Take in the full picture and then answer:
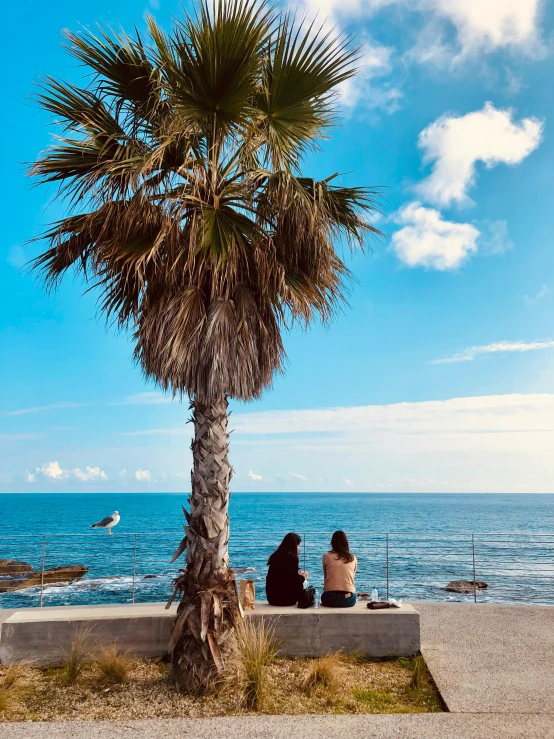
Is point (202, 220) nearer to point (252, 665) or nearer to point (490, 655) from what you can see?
point (252, 665)

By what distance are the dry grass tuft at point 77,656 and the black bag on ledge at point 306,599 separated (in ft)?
8.50

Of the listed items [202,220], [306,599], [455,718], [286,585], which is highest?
[202,220]

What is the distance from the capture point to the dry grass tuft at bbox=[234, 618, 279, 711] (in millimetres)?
5840

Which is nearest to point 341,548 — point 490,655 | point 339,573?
point 339,573

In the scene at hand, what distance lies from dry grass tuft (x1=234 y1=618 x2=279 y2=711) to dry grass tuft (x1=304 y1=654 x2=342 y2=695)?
1.50 feet

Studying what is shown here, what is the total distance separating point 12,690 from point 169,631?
1.80 meters

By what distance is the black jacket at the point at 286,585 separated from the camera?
7668 mm

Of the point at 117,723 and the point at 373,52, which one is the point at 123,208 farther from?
the point at 117,723

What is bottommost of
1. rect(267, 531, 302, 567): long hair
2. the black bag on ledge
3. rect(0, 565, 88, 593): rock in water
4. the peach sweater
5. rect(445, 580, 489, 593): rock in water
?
rect(0, 565, 88, 593): rock in water

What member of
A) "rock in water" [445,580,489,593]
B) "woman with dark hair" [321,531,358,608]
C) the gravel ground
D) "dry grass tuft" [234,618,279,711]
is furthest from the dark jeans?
"rock in water" [445,580,489,593]

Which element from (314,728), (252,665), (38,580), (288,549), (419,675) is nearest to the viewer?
(314,728)

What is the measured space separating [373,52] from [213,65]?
6.17ft

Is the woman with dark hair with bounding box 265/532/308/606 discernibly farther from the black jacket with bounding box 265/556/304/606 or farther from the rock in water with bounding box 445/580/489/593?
the rock in water with bounding box 445/580/489/593

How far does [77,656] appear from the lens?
6582 millimetres
